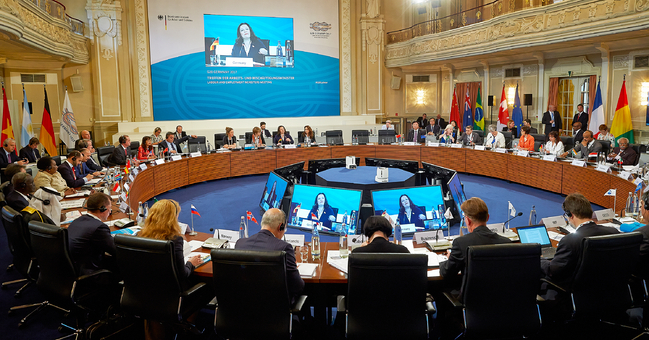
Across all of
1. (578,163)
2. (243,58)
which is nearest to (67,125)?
(243,58)

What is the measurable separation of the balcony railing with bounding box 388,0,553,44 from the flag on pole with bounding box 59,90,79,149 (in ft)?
32.7

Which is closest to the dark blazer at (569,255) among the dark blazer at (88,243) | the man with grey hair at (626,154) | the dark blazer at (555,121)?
the dark blazer at (88,243)

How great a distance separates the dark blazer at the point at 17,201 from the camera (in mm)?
4426

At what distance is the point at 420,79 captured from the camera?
54.0 ft

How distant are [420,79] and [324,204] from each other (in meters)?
11.9

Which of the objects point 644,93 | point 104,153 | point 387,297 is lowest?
point 387,297

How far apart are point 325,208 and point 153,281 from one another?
3120 millimetres

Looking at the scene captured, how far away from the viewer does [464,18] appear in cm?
1282

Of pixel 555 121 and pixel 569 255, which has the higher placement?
pixel 555 121

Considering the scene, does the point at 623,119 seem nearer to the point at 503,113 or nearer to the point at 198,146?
the point at 503,113

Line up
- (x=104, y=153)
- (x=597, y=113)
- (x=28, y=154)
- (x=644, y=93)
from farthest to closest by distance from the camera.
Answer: (x=597, y=113) → (x=644, y=93) → (x=104, y=153) → (x=28, y=154)

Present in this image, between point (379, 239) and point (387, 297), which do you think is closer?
point (387, 297)

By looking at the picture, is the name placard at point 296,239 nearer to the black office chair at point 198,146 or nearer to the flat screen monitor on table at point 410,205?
the flat screen monitor on table at point 410,205

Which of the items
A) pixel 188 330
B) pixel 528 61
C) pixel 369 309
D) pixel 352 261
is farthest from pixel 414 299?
pixel 528 61
